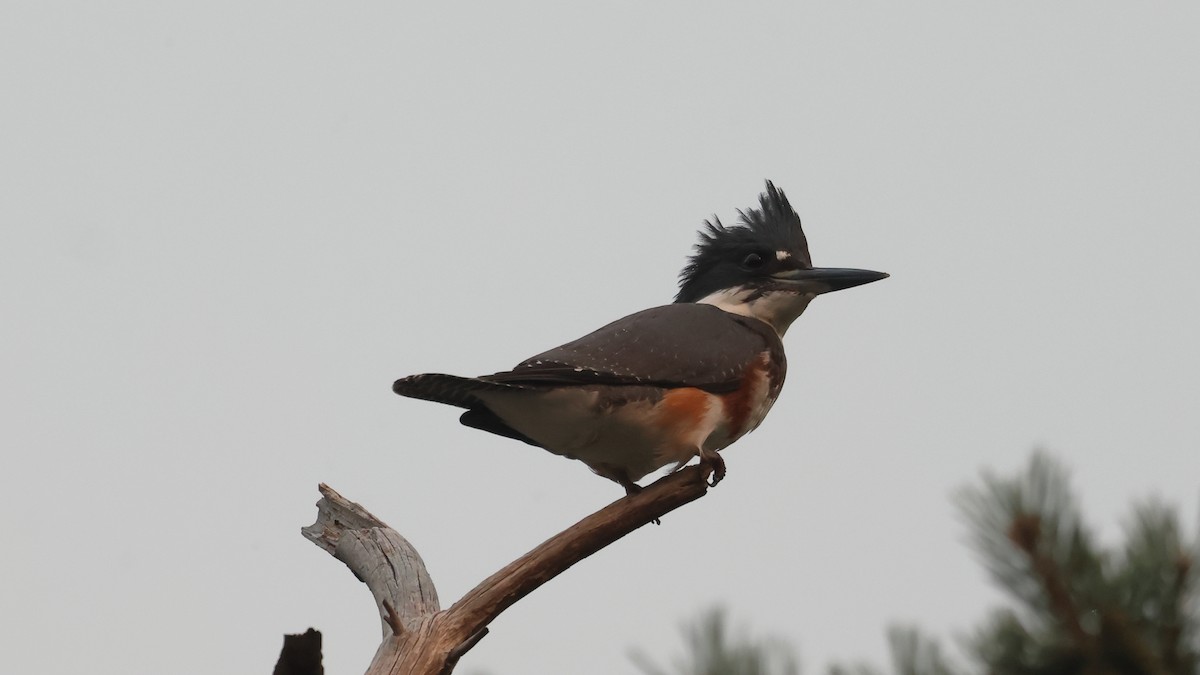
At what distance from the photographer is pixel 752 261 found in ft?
18.1

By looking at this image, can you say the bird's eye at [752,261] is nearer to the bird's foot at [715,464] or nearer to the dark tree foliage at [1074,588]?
the bird's foot at [715,464]

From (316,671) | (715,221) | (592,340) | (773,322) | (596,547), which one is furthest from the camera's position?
(715,221)

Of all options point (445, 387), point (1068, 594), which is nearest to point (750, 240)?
point (445, 387)

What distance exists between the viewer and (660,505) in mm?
3979

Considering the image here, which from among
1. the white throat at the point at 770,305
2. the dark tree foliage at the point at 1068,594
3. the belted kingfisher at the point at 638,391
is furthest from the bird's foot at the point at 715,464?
the dark tree foliage at the point at 1068,594

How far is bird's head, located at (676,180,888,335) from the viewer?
539 cm

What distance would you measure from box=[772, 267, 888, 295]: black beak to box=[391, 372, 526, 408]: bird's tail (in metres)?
1.71

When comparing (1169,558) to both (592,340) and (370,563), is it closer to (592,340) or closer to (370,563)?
(370,563)

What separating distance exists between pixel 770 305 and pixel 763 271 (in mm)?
175

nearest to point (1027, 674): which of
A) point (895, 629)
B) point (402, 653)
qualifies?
point (895, 629)

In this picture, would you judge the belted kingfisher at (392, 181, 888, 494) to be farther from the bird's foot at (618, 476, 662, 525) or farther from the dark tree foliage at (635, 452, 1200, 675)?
the dark tree foliage at (635, 452, 1200, 675)

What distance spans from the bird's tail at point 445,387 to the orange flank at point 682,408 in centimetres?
51

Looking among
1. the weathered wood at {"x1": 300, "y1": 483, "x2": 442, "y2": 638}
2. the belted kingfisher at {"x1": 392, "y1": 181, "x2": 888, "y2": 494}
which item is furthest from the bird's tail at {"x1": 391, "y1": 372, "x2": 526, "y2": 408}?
the weathered wood at {"x1": 300, "y1": 483, "x2": 442, "y2": 638}

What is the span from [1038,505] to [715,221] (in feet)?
12.9
